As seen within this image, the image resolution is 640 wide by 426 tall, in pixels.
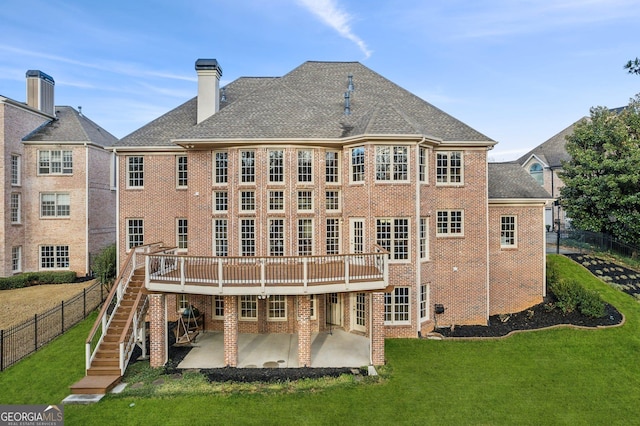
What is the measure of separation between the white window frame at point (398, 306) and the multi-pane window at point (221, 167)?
31.3ft

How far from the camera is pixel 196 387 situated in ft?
36.4

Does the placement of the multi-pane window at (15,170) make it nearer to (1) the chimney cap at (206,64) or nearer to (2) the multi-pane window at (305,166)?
(1) the chimney cap at (206,64)

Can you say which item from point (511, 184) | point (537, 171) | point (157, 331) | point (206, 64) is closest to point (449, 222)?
point (511, 184)

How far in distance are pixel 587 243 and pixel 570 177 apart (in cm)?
494

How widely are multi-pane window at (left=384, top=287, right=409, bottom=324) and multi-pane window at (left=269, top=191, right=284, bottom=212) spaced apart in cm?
642

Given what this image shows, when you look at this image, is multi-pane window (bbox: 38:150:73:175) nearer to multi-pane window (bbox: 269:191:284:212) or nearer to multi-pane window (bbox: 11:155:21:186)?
multi-pane window (bbox: 11:155:21:186)

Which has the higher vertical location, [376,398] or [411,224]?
[411,224]

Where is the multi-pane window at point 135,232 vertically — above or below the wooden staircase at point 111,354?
above

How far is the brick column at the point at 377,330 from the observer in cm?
1277

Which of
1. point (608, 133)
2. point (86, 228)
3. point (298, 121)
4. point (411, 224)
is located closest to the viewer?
point (411, 224)

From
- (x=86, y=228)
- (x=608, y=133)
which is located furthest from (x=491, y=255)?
(x=86, y=228)

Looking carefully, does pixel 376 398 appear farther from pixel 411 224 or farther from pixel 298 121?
pixel 298 121

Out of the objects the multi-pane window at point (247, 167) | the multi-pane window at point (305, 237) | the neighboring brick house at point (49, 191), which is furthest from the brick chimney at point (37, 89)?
the multi-pane window at point (305, 237)

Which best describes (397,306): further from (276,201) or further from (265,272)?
(276,201)
